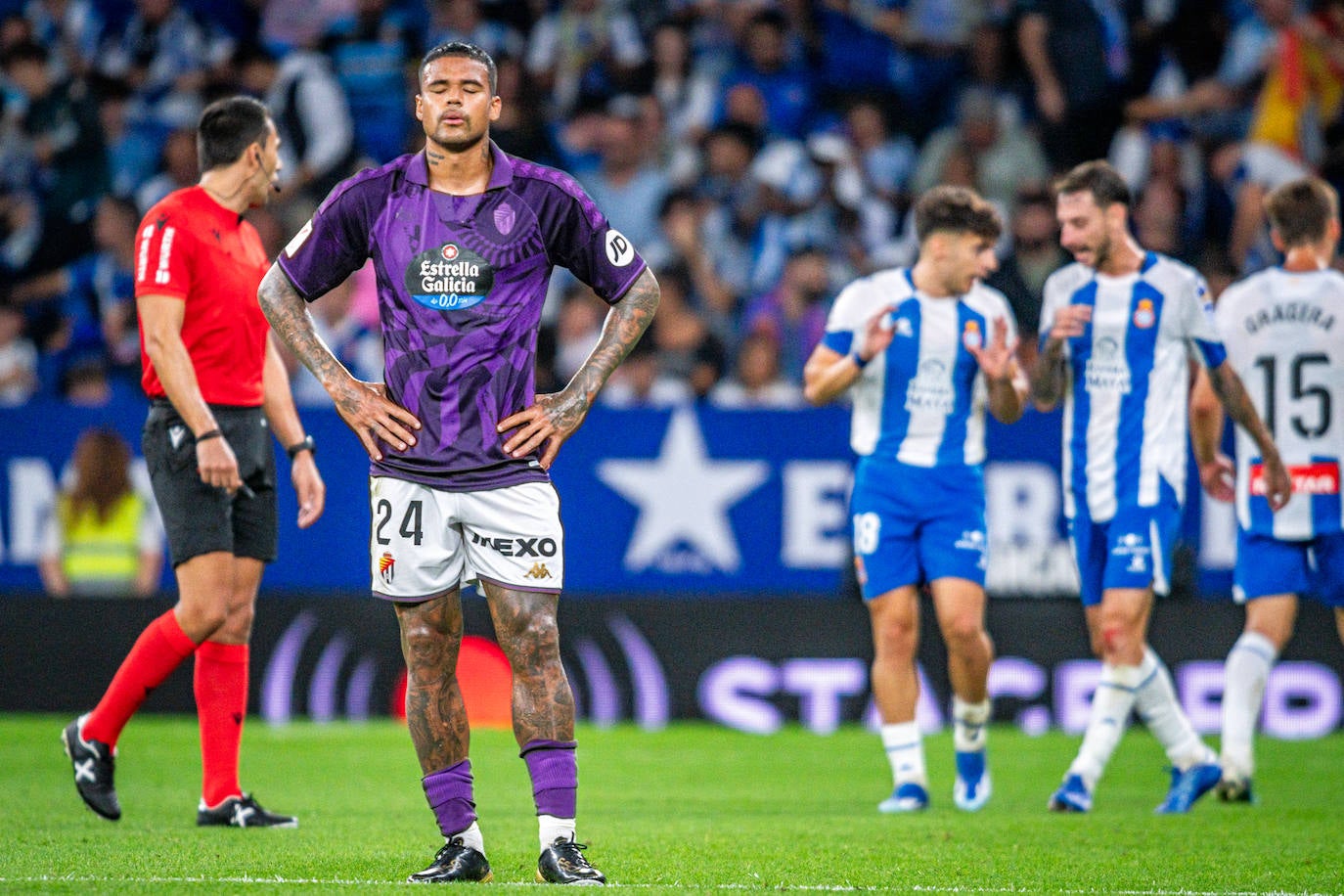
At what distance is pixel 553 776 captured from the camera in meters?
4.69

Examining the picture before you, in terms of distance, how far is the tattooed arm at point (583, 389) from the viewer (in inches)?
188

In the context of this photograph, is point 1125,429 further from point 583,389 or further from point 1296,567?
point 583,389

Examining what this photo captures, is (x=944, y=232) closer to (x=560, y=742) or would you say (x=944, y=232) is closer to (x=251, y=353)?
(x=251, y=353)

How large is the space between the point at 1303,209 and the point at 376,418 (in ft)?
15.4

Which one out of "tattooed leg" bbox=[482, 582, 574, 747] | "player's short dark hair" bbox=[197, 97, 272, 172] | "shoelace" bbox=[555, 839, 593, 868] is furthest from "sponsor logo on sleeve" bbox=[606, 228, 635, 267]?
"player's short dark hair" bbox=[197, 97, 272, 172]

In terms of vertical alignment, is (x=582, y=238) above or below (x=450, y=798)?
above

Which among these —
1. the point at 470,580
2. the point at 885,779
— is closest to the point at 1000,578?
the point at 885,779

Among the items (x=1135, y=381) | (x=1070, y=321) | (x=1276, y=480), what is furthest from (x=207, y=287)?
(x=1276, y=480)

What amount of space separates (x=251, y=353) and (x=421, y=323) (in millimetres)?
1916

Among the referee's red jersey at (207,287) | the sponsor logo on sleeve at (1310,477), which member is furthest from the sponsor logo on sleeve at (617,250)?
the sponsor logo on sleeve at (1310,477)

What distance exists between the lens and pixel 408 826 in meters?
6.25

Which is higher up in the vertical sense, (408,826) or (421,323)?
(421,323)

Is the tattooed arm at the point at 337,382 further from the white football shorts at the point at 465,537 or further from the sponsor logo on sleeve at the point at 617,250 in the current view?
the sponsor logo on sleeve at the point at 617,250

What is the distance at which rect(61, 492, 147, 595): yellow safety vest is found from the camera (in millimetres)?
10680
